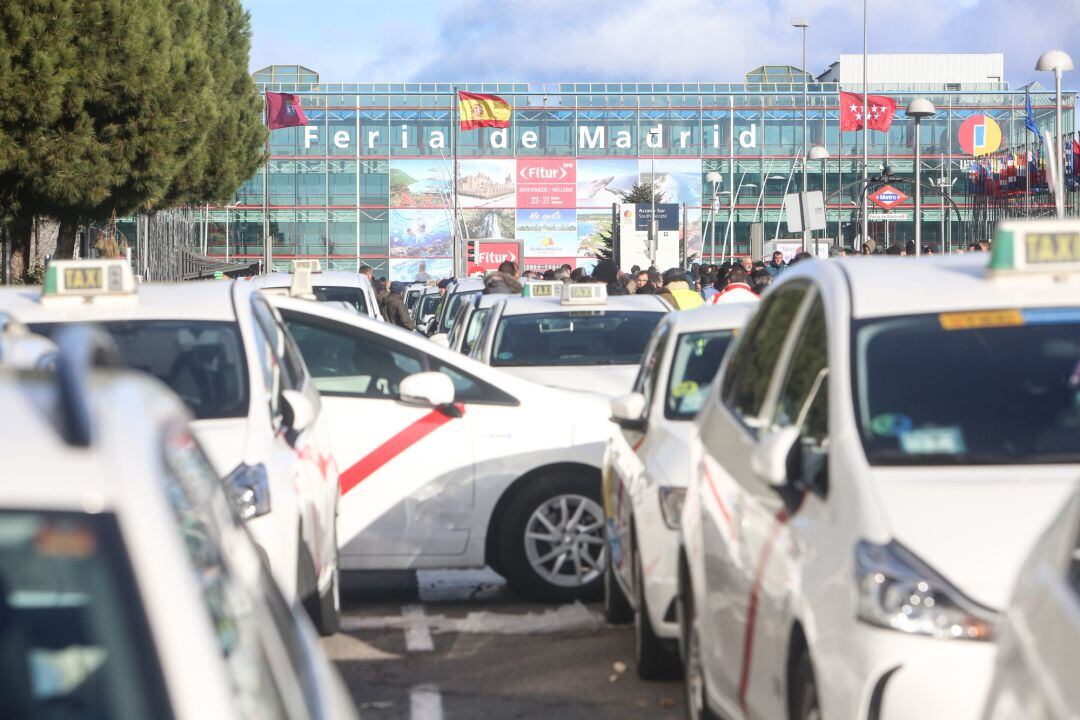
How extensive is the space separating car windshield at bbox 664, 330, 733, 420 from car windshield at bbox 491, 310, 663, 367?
3.93 metres

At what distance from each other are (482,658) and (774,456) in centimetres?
366

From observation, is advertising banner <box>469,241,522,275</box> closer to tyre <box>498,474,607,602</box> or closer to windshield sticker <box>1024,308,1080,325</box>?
tyre <box>498,474,607,602</box>

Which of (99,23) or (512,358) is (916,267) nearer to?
(512,358)

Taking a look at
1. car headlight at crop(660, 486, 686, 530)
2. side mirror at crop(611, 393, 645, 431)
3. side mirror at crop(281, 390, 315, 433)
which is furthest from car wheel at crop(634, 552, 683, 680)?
side mirror at crop(281, 390, 315, 433)

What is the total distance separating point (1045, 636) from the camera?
2842 millimetres

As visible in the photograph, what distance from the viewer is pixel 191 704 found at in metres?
1.94

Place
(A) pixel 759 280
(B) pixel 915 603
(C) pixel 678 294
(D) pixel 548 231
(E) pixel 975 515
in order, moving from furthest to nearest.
Answer: (D) pixel 548 231 → (A) pixel 759 280 → (C) pixel 678 294 → (E) pixel 975 515 → (B) pixel 915 603

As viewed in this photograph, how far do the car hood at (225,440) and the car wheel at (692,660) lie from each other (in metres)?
1.68

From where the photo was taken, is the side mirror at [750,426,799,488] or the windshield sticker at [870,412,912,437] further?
the windshield sticker at [870,412,912,437]

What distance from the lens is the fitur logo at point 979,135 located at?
2746 inches

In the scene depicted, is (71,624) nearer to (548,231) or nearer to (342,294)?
(342,294)

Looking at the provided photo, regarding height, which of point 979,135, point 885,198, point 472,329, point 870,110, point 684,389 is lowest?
point 684,389

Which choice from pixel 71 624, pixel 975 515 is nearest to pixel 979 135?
pixel 975 515

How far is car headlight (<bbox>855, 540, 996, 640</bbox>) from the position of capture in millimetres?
3965
